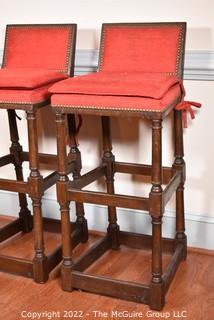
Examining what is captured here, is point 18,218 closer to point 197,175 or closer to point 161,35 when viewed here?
point 197,175

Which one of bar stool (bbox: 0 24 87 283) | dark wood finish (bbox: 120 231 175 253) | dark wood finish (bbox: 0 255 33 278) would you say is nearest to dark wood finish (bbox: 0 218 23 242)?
bar stool (bbox: 0 24 87 283)

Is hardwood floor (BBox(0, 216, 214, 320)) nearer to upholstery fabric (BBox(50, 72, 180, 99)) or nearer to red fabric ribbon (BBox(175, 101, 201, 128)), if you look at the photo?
red fabric ribbon (BBox(175, 101, 201, 128))

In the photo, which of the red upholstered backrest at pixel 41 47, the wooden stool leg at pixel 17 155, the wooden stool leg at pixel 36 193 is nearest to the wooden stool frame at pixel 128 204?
the wooden stool leg at pixel 36 193

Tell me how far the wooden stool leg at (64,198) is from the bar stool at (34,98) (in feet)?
0.14

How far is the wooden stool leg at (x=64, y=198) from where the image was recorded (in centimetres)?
172

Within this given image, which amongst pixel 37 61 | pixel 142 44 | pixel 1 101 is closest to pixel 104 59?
pixel 142 44

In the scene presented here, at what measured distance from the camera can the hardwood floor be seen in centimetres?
175

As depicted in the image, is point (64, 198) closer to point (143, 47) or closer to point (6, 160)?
point (6, 160)

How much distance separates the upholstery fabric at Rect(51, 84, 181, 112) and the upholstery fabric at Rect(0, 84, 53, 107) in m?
0.10

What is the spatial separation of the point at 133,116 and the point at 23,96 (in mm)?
408

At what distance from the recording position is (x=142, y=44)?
1919mm

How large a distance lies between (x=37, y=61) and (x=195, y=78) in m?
0.65

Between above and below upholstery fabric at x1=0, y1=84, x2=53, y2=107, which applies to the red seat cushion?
above

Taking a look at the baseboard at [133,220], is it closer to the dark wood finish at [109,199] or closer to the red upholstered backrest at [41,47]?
the dark wood finish at [109,199]
